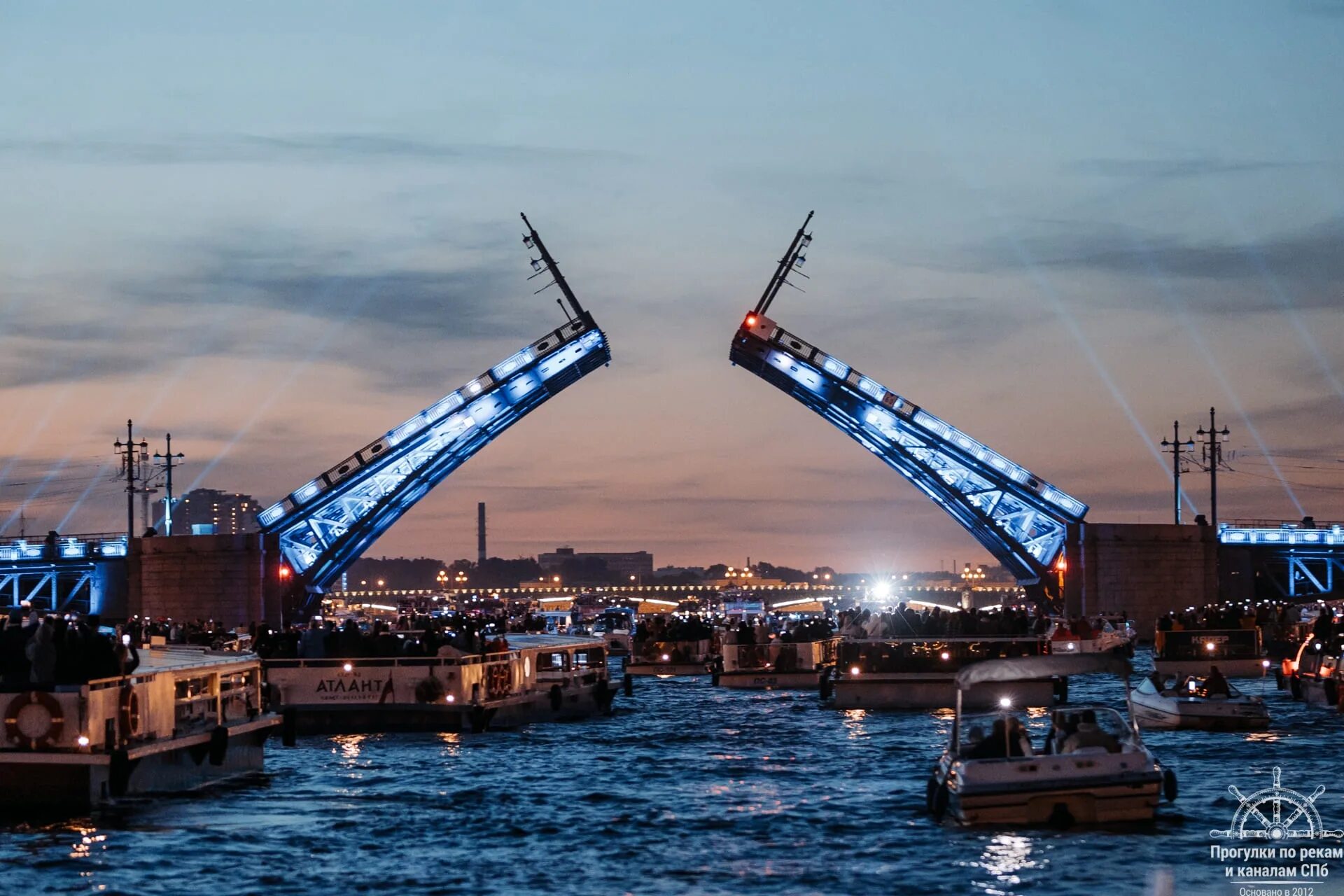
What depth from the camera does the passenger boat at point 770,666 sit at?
40938mm

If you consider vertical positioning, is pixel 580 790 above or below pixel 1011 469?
below

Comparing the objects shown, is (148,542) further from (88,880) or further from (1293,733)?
(88,880)

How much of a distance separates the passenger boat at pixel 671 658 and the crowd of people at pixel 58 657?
29.0 metres

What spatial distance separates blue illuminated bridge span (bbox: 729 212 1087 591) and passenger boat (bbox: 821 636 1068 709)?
14904 mm

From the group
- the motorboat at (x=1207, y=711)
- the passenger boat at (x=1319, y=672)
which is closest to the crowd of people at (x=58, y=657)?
the motorboat at (x=1207, y=711)

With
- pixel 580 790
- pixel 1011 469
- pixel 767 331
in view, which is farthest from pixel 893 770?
pixel 1011 469

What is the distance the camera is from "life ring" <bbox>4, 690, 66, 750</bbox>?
1836 cm

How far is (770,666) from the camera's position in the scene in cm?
4138

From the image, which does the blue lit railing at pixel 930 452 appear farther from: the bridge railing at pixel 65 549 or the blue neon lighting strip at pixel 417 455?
the bridge railing at pixel 65 549

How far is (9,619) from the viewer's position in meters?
26.3

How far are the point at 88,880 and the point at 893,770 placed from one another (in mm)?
10991

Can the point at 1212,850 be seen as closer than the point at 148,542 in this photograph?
Yes

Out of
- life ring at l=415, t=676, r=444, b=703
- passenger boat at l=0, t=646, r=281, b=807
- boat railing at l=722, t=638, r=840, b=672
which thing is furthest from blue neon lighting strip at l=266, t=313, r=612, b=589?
passenger boat at l=0, t=646, r=281, b=807

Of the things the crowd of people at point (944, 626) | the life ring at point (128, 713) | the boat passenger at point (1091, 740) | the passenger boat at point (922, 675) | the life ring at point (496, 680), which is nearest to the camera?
the boat passenger at point (1091, 740)
